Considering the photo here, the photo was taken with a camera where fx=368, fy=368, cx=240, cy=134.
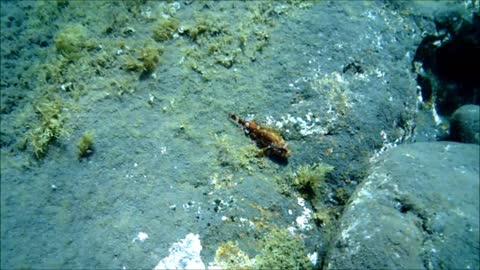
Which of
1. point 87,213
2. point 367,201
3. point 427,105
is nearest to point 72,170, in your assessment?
point 87,213

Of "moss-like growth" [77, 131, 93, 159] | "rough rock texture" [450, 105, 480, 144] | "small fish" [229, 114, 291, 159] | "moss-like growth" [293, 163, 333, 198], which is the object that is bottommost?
"moss-like growth" [77, 131, 93, 159]

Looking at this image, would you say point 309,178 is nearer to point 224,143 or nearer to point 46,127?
point 224,143

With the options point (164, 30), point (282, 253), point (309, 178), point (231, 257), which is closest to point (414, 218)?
point (309, 178)

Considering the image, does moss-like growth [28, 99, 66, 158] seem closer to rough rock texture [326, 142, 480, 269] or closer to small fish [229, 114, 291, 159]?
small fish [229, 114, 291, 159]

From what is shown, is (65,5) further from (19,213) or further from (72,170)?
(19,213)

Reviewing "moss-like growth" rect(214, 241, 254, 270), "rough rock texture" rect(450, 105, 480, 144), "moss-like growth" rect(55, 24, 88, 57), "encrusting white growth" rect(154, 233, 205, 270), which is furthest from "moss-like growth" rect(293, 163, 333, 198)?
"moss-like growth" rect(55, 24, 88, 57)

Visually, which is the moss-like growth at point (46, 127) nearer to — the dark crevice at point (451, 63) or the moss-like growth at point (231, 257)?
the moss-like growth at point (231, 257)
